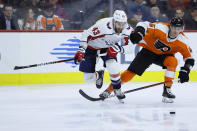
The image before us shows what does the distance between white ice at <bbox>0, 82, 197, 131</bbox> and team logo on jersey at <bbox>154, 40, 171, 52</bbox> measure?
1.90ft

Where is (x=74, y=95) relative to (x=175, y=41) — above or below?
below

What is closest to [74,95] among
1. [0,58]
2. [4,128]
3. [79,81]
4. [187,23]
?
[79,81]

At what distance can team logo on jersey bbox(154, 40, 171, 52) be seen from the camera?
4.50 metres

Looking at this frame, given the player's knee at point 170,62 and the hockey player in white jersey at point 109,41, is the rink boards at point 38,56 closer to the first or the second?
the hockey player in white jersey at point 109,41

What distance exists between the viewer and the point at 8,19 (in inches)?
248

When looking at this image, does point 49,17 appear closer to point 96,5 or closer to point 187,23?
point 96,5

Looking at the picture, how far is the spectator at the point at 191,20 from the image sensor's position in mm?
6812

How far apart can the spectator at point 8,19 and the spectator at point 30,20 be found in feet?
0.48

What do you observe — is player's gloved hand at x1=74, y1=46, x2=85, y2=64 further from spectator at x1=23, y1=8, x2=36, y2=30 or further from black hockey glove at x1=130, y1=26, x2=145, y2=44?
spectator at x1=23, y1=8, x2=36, y2=30

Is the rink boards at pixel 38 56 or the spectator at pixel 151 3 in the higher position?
the spectator at pixel 151 3

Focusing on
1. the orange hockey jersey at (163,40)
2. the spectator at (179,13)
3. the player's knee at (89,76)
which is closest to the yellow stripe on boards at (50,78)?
the spectator at (179,13)

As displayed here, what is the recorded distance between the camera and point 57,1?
652 cm

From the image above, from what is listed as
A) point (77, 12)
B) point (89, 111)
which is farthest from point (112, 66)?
point (77, 12)

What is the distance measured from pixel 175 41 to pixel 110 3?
2.38 m
